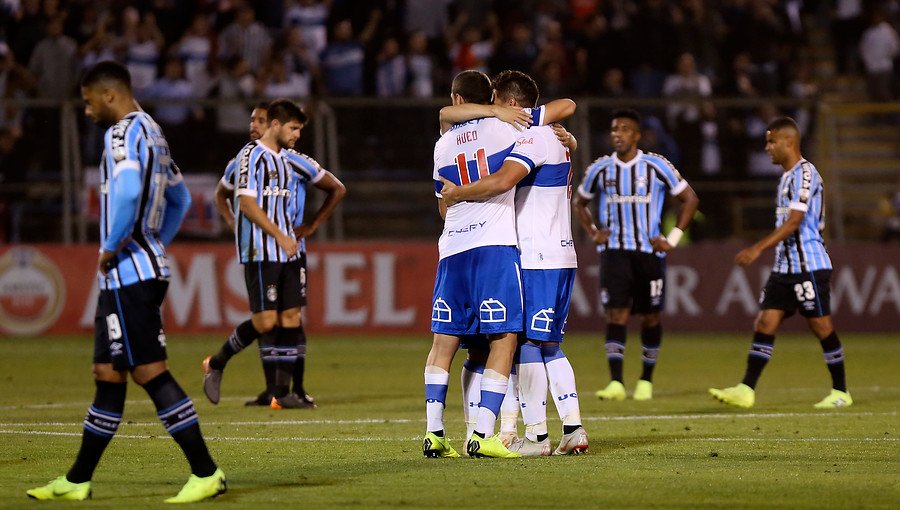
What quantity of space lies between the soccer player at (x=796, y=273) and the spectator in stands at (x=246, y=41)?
11546 mm

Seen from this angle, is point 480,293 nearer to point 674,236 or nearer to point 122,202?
point 122,202

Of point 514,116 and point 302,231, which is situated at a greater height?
point 514,116

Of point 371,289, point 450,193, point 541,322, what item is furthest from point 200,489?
point 371,289

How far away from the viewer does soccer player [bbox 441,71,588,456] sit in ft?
28.9

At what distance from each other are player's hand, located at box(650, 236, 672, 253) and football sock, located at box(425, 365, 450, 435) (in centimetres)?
482

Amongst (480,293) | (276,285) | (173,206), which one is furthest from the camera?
(276,285)

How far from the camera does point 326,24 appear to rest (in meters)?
23.2

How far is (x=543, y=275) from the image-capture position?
8859 millimetres

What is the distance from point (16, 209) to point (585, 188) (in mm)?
9858

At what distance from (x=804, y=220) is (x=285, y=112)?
4472 millimetres

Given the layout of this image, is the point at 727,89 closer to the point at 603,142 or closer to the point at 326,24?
the point at 603,142

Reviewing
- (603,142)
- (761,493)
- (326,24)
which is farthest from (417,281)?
(761,493)

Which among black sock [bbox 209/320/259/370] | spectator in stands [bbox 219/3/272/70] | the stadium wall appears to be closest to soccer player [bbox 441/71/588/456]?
black sock [bbox 209/320/259/370]

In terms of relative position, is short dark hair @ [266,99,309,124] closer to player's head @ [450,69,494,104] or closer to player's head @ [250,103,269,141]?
player's head @ [250,103,269,141]
